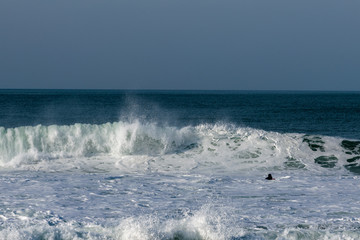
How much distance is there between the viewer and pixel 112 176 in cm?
1717

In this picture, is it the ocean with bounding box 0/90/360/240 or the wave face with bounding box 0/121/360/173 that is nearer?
the ocean with bounding box 0/90/360/240

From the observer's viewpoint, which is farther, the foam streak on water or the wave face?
the wave face

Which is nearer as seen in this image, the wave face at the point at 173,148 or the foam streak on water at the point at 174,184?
the foam streak on water at the point at 174,184

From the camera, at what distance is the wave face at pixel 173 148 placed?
20266mm

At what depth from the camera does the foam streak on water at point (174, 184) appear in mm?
10320

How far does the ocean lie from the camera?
33.8 ft

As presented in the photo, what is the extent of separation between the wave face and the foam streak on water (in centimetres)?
5

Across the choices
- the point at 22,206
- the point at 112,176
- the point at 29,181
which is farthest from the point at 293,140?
the point at 22,206

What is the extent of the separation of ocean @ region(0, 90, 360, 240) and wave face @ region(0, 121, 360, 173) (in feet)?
0.16

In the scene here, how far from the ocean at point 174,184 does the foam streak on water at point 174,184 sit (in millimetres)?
30

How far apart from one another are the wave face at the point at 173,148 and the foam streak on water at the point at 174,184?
5cm

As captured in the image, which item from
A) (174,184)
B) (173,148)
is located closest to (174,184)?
(174,184)

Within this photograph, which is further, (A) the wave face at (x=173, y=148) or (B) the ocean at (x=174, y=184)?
(A) the wave face at (x=173, y=148)

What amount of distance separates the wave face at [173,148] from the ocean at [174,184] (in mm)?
49
